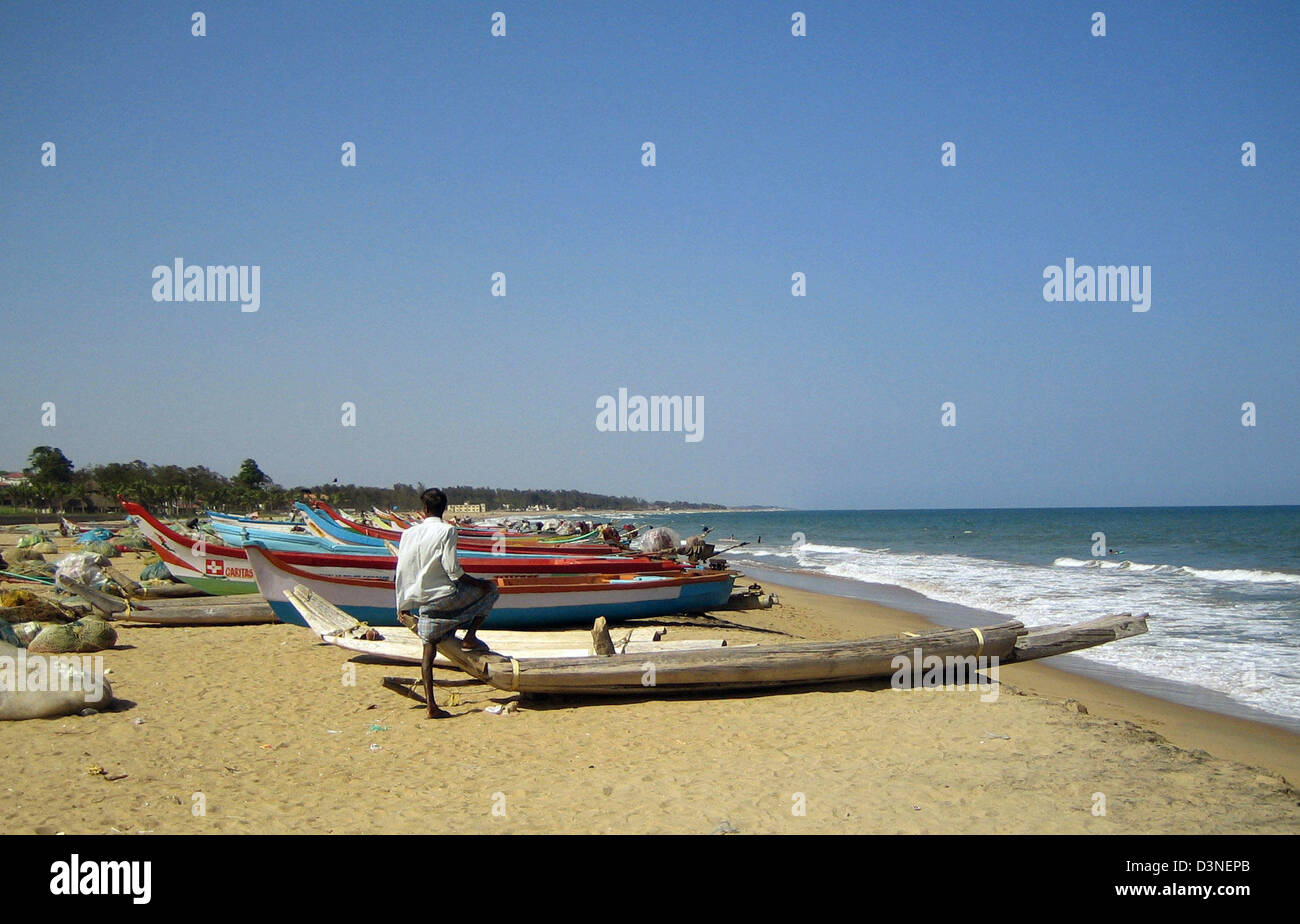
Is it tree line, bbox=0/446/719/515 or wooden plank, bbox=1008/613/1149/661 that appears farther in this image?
tree line, bbox=0/446/719/515

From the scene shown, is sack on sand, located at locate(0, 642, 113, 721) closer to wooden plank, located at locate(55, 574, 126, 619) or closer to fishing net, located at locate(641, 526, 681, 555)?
wooden plank, located at locate(55, 574, 126, 619)

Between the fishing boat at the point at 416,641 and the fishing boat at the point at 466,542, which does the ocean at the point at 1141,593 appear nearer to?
the fishing boat at the point at 466,542

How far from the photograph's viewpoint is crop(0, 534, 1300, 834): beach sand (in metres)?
4.88

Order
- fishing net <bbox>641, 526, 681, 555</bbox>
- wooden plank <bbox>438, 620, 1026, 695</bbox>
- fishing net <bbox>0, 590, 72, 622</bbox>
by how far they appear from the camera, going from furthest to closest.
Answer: fishing net <bbox>641, 526, 681, 555</bbox>, fishing net <bbox>0, 590, 72, 622</bbox>, wooden plank <bbox>438, 620, 1026, 695</bbox>

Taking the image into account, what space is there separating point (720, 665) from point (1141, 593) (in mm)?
17468

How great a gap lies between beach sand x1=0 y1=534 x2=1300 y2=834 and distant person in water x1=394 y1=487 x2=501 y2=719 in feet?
2.83

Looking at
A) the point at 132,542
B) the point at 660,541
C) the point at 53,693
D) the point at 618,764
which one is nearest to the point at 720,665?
the point at 618,764

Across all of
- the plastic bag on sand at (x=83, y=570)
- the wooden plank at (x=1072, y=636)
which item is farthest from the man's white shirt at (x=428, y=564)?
the plastic bag on sand at (x=83, y=570)

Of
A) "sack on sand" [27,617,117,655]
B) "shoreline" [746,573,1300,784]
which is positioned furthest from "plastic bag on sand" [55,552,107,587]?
"shoreline" [746,573,1300,784]

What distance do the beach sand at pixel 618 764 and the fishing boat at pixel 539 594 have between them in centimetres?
209

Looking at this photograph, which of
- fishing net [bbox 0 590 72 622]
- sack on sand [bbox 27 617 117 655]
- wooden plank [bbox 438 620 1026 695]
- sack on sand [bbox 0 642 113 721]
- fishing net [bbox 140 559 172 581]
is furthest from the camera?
fishing net [bbox 140 559 172 581]
